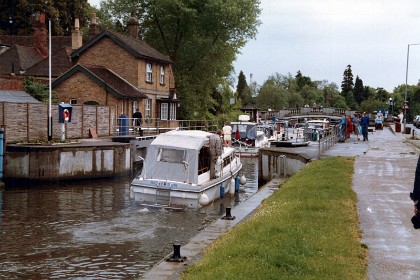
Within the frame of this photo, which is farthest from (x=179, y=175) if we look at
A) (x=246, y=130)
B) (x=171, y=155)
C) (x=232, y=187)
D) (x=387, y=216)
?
(x=246, y=130)

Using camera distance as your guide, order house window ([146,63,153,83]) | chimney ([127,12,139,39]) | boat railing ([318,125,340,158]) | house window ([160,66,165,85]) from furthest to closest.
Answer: chimney ([127,12,139,39]) → house window ([160,66,165,85]) → house window ([146,63,153,83]) → boat railing ([318,125,340,158])

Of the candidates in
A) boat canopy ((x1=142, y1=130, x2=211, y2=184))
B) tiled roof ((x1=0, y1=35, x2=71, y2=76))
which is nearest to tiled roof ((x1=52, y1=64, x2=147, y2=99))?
tiled roof ((x1=0, y1=35, x2=71, y2=76))

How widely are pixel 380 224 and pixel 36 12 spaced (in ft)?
239

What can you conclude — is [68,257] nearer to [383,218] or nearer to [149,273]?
[149,273]

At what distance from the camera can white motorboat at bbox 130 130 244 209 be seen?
78.3ft

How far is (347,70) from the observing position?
184 m

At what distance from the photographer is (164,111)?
58.3 metres

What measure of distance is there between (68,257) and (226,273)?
781 centimetres

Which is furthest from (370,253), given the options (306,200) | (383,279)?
(306,200)

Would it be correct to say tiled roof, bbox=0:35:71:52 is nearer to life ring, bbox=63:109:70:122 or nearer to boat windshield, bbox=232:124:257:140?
boat windshield, bbox=232:124:257:140

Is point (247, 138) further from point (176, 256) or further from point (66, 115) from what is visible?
point (176, 256)

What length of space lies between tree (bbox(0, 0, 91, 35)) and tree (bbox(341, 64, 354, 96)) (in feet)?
374

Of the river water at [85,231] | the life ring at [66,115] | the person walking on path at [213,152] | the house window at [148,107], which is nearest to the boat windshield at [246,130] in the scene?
the house window at [148,107]

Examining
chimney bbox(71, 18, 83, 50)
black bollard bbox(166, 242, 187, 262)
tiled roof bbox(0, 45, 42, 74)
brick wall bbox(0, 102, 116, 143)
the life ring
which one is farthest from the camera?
tiled roof bbox(0, 45, 42, 74)
